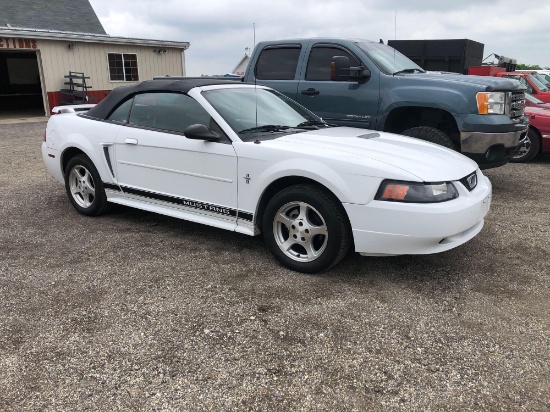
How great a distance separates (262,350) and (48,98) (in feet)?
60.2

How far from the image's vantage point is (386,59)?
21.6ft

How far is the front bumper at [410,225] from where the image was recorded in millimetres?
3299

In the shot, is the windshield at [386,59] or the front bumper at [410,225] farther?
the windshield at [386,59]

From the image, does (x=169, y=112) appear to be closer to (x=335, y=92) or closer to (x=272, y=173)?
(x=272, y=173)

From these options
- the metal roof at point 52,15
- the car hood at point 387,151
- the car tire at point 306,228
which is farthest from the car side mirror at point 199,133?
the metal roof at point 52,15

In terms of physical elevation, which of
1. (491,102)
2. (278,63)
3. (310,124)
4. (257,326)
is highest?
(278,63)

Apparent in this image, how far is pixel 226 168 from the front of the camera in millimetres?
3994

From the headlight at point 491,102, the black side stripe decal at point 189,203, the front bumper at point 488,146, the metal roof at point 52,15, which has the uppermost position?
the metal roof at point 52,15

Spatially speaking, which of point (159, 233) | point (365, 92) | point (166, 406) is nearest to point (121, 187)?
point (159, 233)

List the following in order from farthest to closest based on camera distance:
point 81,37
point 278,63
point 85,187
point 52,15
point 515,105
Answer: point 52,15, point 81,37, point 278,63, point 515,105, point 85,187

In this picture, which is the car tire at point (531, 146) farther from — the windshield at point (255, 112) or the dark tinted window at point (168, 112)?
the dark tinted window at point (168, 112)

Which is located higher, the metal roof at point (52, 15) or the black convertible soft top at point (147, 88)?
the metal roof at point (52, 15)

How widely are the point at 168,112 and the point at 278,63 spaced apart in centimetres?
306

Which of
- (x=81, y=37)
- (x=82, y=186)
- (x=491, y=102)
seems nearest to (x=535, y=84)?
(x=491, y=102)
